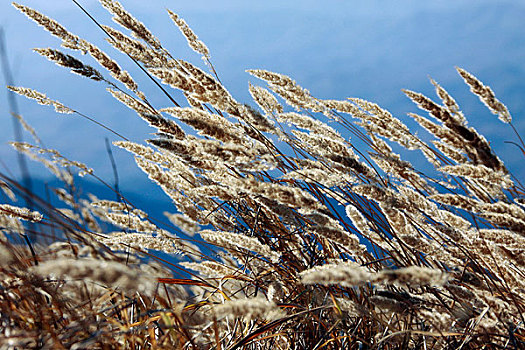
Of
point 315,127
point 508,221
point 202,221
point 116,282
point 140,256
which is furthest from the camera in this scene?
point 202,221

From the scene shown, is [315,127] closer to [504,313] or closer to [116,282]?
[504,313]

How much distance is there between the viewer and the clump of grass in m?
0.97

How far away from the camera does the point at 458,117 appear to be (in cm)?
116

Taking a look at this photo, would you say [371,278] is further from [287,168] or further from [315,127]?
[287,168]

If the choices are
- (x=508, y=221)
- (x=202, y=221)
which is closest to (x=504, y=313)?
(x=508, y=221)

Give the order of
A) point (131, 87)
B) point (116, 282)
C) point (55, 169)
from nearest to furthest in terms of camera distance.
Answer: point (116, 282)
point (131, 87)
point (55, 169)

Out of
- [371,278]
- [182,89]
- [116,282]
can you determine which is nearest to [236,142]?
[182,89]

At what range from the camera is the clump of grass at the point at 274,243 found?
3.19 feet

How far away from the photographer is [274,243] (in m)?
→ 1.74

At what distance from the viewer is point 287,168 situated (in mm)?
1738

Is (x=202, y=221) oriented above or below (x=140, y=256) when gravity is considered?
above

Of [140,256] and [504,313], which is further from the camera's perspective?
[140,256]

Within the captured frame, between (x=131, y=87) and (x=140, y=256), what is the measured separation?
33.1 inches

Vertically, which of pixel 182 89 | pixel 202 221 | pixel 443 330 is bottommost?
pixel 443 330
